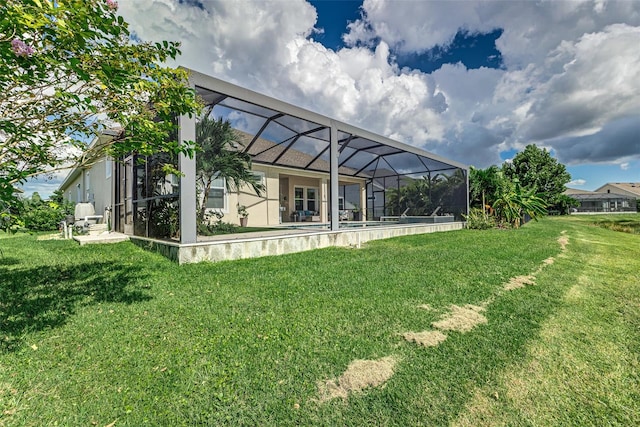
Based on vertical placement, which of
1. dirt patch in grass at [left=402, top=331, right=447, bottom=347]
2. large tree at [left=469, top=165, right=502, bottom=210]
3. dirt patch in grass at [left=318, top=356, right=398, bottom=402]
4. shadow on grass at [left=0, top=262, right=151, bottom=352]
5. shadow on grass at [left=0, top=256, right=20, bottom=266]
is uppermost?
large tree at [left=469, top=165, right=502, bottom=210]

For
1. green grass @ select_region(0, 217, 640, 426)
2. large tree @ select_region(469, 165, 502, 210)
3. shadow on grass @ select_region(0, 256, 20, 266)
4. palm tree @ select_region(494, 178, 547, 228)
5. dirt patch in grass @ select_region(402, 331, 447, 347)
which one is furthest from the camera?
large tree @ select_region(469, 165, 502, 210)

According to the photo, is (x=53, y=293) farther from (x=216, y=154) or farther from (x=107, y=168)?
(x=107, y=168)

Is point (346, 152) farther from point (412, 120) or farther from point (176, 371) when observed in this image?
point (412, 120)

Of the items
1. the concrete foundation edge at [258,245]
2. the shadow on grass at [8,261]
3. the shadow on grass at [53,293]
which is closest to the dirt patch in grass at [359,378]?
the shadow on grass at [53,293]

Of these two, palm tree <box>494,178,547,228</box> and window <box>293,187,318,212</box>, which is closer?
palm tree <box>494,178,547,228</box>

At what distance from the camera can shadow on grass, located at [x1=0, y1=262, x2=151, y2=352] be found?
3047 mm

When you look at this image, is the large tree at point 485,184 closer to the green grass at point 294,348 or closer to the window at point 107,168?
the green grass at point 294,348

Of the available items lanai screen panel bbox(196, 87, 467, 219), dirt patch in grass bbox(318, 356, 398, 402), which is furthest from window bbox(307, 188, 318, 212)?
dirt patch in grass bbox(318, 356, 398, 402)

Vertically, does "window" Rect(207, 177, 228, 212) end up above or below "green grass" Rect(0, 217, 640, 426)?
above

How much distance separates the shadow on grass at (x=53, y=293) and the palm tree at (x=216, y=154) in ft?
10.7

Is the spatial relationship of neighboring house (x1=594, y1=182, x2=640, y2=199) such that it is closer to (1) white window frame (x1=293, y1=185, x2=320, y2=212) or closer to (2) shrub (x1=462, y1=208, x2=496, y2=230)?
(2) shrub (x1=462, y1=208, x2=496, y2=230)

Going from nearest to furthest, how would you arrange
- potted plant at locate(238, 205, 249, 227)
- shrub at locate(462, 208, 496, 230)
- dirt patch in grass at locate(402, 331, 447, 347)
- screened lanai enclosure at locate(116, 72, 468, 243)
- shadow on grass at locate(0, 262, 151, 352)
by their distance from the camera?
dirt patch in grass at locate(402, 331, 447, 347)
shadow on grass at locate(0, 262, 151, 352)
screened lanai enclosure at locate(116, 72, 468, 243)
potted plant at locate(238, 205, 249, 227)
shrub at locate(462, 208, 496, 230)

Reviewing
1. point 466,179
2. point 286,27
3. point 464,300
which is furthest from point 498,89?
point 464,300

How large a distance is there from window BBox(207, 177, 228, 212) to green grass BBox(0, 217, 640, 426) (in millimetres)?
5726
